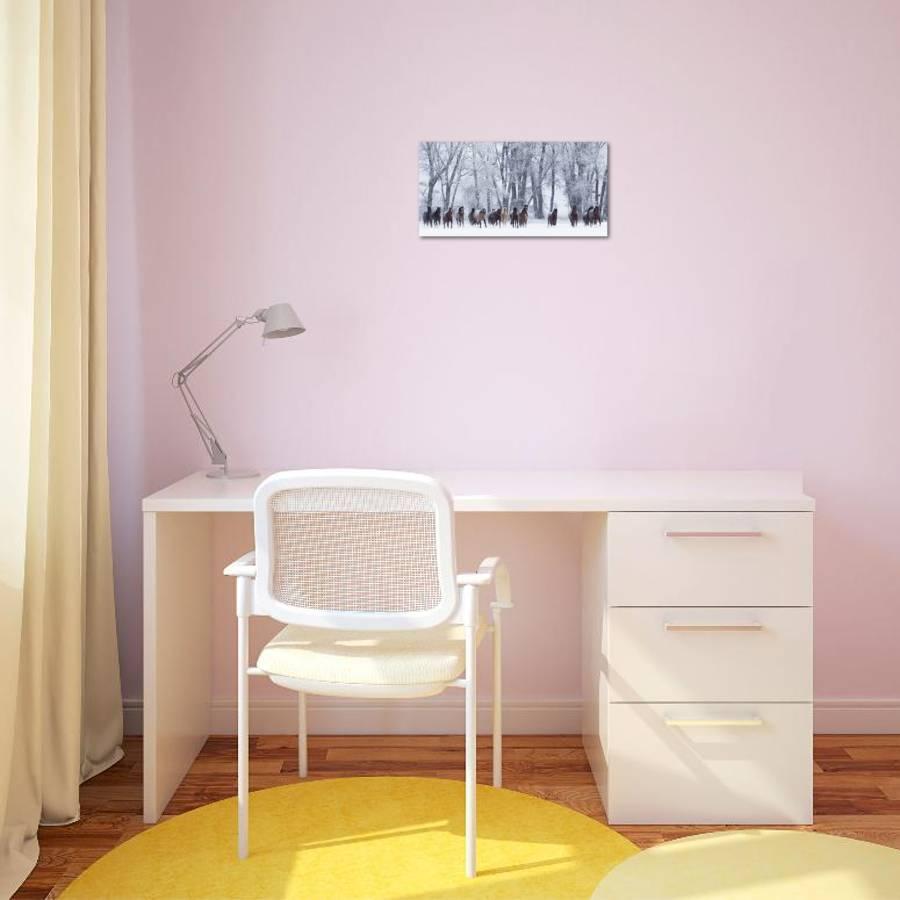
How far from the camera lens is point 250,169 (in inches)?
110

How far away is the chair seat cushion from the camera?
1947mm

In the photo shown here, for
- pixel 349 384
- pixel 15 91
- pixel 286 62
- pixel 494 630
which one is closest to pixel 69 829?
pixel 494 630

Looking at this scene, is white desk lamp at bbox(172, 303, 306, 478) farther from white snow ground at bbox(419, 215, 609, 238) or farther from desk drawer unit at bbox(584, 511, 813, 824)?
desk drawer unit at bbox(584, 511, 813, 824)

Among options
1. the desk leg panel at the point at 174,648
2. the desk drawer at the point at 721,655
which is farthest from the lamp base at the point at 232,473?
the desk drawer at the point at 721,655

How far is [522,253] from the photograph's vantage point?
9.21ft

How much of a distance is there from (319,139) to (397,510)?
138cm

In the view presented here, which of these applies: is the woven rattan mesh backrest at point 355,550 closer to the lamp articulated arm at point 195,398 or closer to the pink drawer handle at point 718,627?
the pink drawer handle at point 718,627

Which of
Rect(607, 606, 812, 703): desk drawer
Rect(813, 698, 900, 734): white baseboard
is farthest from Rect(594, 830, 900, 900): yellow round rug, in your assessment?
Rect(813, 698, 900, 734): white baseboard

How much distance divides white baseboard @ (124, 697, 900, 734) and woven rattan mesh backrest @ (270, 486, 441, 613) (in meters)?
1.02

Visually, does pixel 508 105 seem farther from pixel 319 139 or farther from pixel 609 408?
pixel 609 408

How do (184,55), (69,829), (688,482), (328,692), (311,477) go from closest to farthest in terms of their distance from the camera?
(311,477) → (328,692) → (69,829) → (688,482) → (184,55)

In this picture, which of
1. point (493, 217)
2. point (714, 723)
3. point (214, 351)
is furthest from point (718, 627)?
point (214, 351)

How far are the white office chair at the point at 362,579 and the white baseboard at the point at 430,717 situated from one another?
2.76 feet

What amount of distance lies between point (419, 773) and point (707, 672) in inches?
32.0
